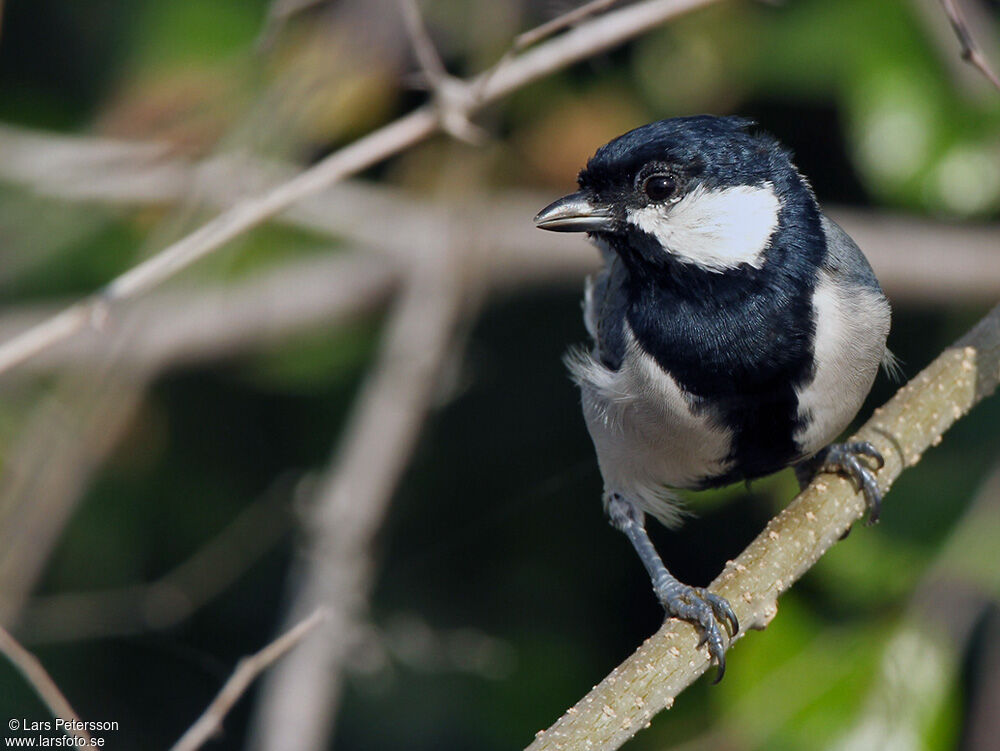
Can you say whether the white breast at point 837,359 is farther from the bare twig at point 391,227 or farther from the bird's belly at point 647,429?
the bare twig at point 391,227

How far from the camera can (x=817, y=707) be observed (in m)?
2.55

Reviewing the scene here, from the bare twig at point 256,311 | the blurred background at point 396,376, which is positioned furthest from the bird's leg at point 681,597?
the bare twig at point 256,311

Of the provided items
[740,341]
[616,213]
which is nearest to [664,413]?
[740,341]

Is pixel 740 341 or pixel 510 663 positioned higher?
pixel 740 341

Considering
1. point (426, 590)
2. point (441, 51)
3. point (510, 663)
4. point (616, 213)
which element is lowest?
point (510, 663)

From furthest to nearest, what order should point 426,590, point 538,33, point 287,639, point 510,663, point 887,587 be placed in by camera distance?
1. point 426,590
2. point 510,663
3. point 887,587
4. point 538,33
5. point 287,639

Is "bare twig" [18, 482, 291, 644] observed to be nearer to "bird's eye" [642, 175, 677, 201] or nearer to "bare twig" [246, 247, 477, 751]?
"bare twig" [246, 247, 477, 751]

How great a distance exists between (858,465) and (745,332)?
345 mm

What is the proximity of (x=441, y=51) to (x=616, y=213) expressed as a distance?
1.54 metres

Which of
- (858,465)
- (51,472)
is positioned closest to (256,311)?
(51,472)

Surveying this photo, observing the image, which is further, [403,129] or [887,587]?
[887,587]

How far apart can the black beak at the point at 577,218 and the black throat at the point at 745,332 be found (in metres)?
0.07

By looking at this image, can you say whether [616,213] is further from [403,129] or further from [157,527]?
[157,527]

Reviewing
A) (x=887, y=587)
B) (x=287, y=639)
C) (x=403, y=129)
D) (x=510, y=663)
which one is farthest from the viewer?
(x=510, y=663)
